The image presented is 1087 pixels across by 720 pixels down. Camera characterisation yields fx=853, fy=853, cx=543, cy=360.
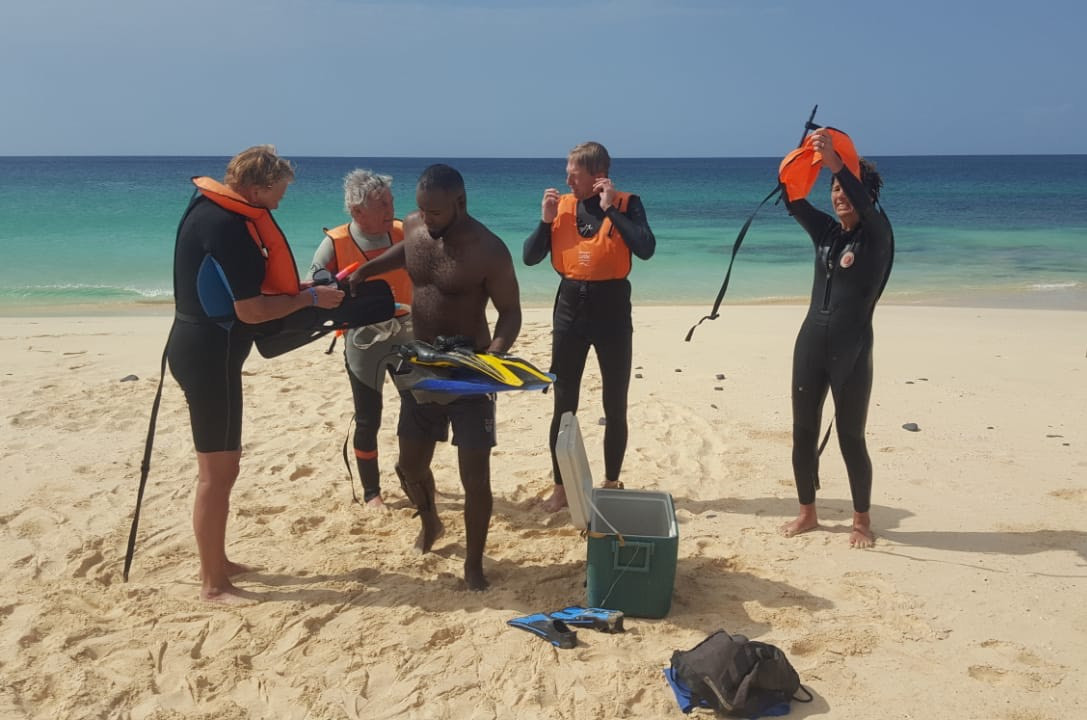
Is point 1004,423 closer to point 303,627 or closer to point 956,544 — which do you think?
point 956,544

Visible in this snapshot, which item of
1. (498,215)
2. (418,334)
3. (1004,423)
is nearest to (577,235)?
(418,334)

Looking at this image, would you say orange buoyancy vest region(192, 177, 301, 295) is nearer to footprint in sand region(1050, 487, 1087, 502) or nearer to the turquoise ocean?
footprint in sand region(1050, 487, 1087, 502)

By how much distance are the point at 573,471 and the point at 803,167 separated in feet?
7.09

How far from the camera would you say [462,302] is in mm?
3957

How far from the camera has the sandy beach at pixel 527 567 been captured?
331cm

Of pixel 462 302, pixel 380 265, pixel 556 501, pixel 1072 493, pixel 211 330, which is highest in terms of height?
pixel 380 265

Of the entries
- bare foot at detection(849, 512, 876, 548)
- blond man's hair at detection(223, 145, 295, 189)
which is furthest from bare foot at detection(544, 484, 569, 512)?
blond man's hair at detection(223, 145, 295, 189)

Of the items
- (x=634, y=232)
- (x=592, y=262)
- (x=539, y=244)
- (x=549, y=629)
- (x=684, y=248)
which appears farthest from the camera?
(x=684, y=248)

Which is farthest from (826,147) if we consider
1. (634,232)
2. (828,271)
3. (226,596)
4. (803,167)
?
(226,596)

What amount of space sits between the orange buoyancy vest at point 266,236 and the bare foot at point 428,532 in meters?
1.42

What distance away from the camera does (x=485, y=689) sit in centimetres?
333

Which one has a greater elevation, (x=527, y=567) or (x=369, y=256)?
(x=369, y=256)

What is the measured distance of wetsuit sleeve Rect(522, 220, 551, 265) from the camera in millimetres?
4941

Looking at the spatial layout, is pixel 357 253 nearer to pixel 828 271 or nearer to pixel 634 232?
pixel 634 232
